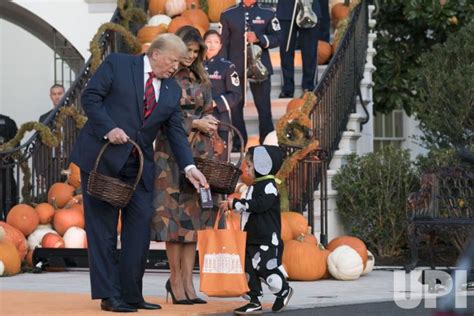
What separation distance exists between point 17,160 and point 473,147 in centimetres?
448

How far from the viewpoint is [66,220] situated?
1320 centimetres

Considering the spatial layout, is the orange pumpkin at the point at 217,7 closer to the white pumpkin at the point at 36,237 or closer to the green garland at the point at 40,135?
the green garland at the point at 40,135

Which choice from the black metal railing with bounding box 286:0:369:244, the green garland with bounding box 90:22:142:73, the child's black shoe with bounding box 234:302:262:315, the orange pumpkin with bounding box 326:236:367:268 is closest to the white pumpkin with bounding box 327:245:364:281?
the orange pumpkin with bounding box 326:236:367:268

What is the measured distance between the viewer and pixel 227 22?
1443 centimetres

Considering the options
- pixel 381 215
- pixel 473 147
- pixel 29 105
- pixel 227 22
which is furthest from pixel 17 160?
pixel 29 105

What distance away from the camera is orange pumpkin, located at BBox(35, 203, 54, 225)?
13.4 m

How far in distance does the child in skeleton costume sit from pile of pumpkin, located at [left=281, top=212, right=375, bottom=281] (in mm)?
2241

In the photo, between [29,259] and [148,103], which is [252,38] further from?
[148,103]

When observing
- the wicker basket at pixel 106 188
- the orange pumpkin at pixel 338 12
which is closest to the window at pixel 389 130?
the orange pumpkin at pixel 338 12

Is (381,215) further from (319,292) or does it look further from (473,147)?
(319,292)

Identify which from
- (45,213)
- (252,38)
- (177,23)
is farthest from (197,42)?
(177,23)

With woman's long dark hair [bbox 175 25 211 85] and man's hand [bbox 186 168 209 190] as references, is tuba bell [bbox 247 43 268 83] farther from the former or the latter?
man's hand [bbox 186 168 209 190]

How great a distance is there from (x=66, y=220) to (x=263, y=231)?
13.6 feet

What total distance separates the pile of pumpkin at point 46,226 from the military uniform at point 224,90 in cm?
176
